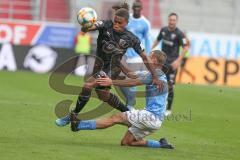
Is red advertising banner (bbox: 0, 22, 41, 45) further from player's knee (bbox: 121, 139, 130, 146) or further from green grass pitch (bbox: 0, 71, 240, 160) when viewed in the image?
player's knee (bbox: 121, 139, 130, 146)

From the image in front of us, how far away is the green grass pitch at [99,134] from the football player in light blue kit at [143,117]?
0.27 meters

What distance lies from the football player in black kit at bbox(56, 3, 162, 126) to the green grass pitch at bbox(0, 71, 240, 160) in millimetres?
617

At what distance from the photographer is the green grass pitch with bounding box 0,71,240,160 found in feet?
32.0

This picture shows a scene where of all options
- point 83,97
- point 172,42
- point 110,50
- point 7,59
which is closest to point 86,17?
point 110,50

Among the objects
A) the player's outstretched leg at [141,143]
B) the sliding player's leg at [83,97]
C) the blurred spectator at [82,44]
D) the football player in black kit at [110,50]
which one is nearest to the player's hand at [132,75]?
the football player in black kit at [110,50]

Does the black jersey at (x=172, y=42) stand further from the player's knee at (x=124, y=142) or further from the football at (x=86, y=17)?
the player's knee at (x=124, y=142)

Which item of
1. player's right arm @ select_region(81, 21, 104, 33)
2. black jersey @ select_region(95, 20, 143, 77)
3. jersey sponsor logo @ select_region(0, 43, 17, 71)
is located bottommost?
jersey sponsor logo @ select_region(0, 43, 17, 71)

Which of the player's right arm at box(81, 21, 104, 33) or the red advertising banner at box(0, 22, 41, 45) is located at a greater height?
the player's right arm at box(81, 21, 104, 33)

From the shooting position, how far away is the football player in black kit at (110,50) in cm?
1162

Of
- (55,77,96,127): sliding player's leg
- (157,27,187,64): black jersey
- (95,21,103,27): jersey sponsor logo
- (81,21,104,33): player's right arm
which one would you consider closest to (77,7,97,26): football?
(81,21,104,33): player's right arm

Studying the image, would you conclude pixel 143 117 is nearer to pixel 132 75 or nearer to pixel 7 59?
pixel 132 75

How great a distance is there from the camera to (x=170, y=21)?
16.8 metres

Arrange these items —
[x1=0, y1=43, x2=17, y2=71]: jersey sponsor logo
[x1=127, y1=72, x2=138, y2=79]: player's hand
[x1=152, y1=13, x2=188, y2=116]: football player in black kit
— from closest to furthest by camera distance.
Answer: [x1=127, y1=72, x2=138, y2=79]: player's hand, [x1=152, y1=13, x2=188, y2=116]: football player in black kit, [x1=0, y1=43, x2=17, y2=71]: jersey sponsor logo

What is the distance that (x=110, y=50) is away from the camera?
12.2m
